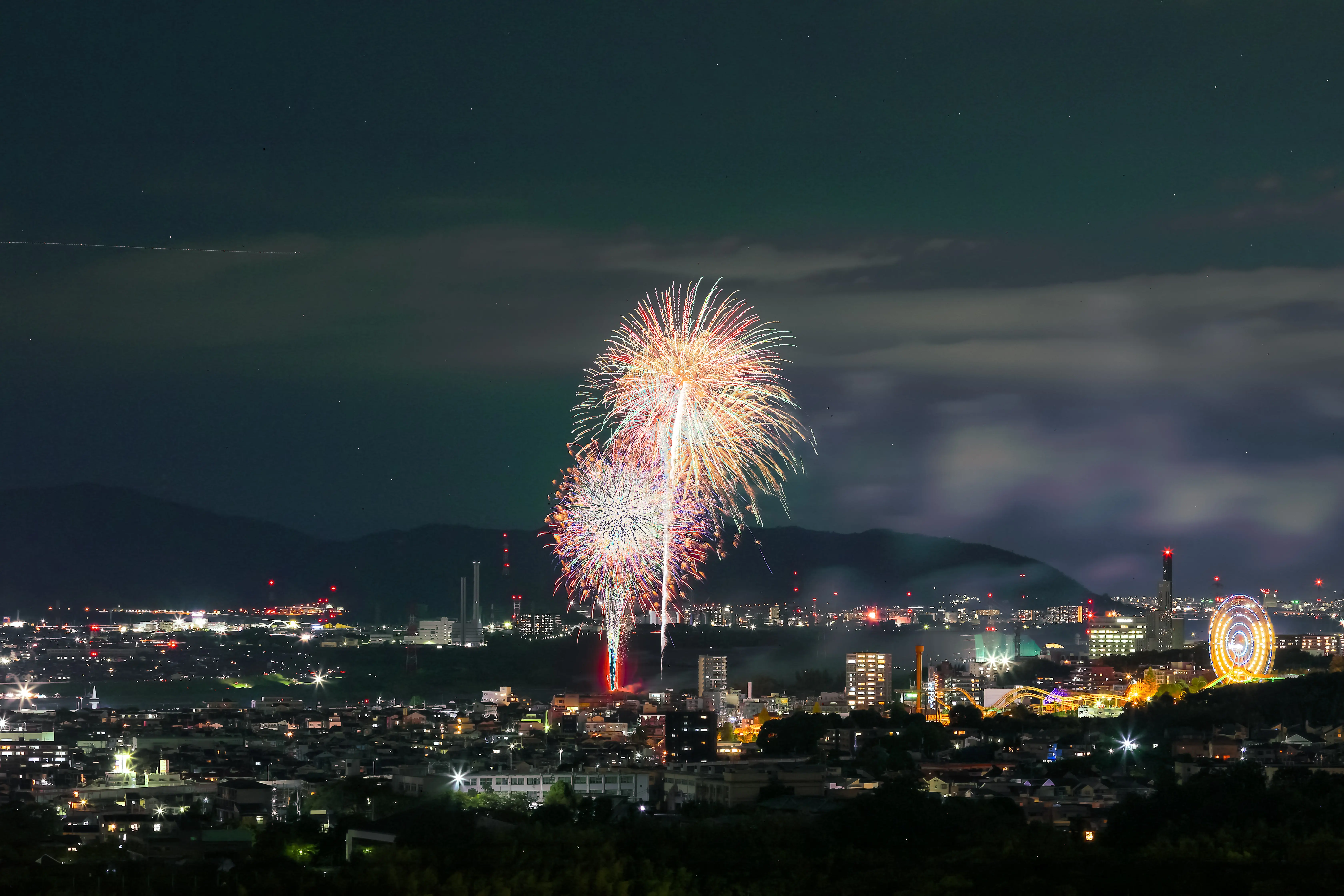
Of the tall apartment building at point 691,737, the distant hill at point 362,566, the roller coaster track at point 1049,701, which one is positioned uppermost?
the distant hill at point 362,566

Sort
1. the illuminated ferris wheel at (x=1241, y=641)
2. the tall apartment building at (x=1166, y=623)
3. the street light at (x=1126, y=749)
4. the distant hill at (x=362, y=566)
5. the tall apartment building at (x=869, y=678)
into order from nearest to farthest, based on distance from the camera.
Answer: the street light at (x=1126, y=749) → the illuminated ferris wheel at (x=1241, y=641) → the tall apartment building at (x=869, y=678) → the tall apartment building at (x=1166, y=623) → the distant hill at (x=362, y=566)

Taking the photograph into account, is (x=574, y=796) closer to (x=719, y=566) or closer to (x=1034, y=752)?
(x=1034, y=752)

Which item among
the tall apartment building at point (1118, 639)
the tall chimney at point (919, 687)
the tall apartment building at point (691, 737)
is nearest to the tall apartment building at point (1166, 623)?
the tall apartment building at point (1118, 639)

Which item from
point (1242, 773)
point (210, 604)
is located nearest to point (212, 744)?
point (1242, 773)

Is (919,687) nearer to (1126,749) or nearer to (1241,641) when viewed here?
A: (1241,641)

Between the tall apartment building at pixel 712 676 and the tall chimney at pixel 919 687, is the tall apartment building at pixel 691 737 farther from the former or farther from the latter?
the tall apartment building at pixel 712 676

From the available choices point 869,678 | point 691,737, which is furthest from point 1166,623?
point 691,737
